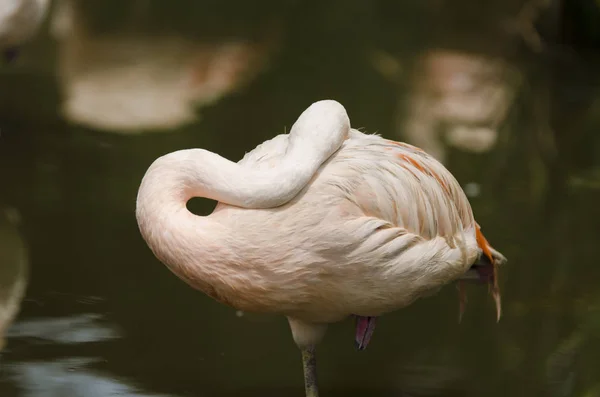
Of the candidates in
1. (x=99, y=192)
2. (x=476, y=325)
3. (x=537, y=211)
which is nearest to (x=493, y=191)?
(x=537, y=211)

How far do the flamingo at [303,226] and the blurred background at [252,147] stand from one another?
2.77ft

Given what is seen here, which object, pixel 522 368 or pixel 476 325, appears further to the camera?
pixel 476 325

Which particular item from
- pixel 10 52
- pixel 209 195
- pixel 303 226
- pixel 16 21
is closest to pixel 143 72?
pixel 10 52

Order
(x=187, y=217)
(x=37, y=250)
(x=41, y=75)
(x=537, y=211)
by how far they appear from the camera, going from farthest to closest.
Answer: (x=41, y=75)
(x=537, y=211)
(x=37, y=250)
(x=187, y=217)

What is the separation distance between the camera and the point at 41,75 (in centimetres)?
923

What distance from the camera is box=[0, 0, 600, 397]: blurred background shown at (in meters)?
4.43

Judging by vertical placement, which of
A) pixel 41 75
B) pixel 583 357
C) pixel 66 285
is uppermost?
pixel 41 75

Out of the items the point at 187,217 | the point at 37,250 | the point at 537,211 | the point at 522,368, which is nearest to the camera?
the point at 187,217

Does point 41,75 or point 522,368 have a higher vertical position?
point 41,75

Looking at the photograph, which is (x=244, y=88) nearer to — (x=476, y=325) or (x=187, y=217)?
(x=476, y=325)

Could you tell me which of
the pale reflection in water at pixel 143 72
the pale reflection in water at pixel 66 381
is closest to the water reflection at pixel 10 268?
the pale reflection in water at pixel 66 381

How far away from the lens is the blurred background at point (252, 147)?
443cm

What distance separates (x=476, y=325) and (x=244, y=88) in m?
4.78

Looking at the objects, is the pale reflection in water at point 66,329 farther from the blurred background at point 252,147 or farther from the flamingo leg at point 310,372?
the flamingo leg at point 310,372
